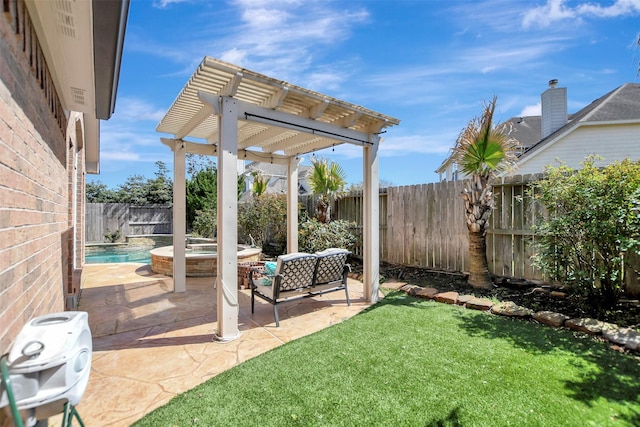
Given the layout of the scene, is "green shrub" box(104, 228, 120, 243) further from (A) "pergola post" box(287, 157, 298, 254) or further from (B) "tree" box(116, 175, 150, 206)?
(A) "pergola post" box(287, 157, 298, 254)

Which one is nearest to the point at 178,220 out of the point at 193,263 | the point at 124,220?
the point at 193,263

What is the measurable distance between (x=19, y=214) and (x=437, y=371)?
3.52 m

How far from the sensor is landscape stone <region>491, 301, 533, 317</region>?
14.5 feet

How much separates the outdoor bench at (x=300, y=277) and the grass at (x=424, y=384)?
2.92 ft

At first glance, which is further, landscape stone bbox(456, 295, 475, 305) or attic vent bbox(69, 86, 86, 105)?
landscape stone bbox(456, 295, 475, 305)

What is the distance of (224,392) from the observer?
2.70m

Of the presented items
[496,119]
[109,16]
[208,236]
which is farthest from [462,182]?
[208,236]

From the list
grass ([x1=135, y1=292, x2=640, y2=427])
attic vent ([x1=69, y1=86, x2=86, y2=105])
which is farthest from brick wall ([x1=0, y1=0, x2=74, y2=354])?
grass ([x1=135, y1=292, x2=640, y2=427])

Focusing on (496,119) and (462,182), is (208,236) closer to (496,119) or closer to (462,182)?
(462,182)

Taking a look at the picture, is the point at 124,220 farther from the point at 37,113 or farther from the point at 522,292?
the point at 522,292

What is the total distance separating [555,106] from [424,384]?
1704 cm

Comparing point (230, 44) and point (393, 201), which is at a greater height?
point (230, 44)

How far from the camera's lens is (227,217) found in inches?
152

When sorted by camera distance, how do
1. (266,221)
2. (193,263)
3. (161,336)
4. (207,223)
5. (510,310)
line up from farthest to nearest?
1. (207,223)
2. (266,221)
3. (193,263)
4. (510,310)
5. (161,336)
